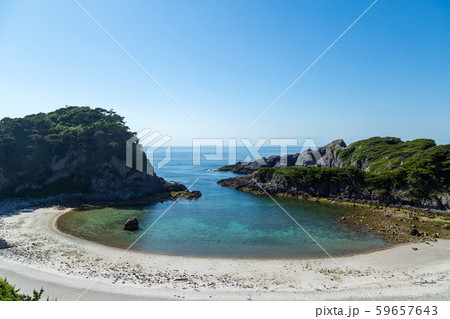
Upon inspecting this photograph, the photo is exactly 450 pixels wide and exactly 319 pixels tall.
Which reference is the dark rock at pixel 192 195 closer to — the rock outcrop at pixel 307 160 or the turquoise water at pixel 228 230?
the turquoise water at pixel 228 230

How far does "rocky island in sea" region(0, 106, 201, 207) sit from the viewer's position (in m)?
38.2

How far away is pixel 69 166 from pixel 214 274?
3633 centimetres

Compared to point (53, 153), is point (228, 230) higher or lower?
lower

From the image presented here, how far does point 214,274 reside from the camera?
58.4 feet

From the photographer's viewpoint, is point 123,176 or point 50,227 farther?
point 123,176

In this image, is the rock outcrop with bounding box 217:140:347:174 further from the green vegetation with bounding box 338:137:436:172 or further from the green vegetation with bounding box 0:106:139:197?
the green vegetation with bounding box 0:106:139:197

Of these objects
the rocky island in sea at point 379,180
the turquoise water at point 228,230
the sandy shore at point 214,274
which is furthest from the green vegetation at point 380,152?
the sandy shore at point 214,274

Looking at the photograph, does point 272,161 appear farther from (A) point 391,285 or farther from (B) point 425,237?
(A) point 391,285

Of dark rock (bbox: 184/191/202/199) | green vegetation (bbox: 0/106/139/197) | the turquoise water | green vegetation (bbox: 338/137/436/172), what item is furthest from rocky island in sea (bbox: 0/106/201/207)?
green vegetation (bbox: 338/137/436/172)

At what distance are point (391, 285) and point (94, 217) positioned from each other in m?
32.2

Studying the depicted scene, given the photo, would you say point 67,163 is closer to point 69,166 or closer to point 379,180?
point 69,166

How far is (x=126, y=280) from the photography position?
1623 centimetres

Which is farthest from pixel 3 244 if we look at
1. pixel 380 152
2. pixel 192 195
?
pixel 380 152

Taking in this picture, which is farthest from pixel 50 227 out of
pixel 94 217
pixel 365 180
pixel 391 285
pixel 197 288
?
pixel 365 180
